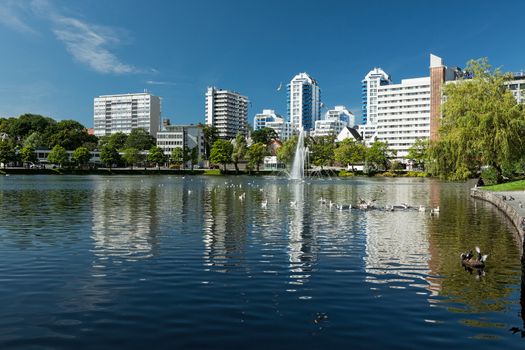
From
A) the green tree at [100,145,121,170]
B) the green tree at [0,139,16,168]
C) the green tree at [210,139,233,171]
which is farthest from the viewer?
the green tree at [210,139,233,171]

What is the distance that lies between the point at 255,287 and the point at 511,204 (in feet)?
92.6

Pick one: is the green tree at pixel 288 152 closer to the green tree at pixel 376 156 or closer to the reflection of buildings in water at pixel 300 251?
the green tree at pixel 376 156

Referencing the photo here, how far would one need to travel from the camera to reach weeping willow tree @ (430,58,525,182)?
56.7m

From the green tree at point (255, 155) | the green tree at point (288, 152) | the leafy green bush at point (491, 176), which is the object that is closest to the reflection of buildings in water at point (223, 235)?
the leafy green bush at point (491, 176)

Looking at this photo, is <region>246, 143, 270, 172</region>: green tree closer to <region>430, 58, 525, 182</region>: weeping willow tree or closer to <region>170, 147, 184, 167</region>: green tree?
<region>170, 147, 184, 167</region>: green tree

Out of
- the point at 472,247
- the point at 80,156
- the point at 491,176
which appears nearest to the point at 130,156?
the point at 80,156

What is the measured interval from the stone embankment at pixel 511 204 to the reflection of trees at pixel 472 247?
634mm

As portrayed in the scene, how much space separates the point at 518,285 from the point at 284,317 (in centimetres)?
865

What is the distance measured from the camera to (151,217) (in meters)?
34.6

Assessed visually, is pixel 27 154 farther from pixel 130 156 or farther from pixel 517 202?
pixel 517 202

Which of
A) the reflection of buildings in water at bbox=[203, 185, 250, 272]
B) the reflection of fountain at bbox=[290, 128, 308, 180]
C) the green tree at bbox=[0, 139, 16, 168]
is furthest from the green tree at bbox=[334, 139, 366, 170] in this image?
the reflection of buildings in water at bbox=[203, 185, 250, 272]

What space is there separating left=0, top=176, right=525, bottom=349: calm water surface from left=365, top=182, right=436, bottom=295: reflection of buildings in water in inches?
3.8

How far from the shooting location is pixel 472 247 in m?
23.3

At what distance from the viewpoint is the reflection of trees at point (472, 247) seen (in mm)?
14495
